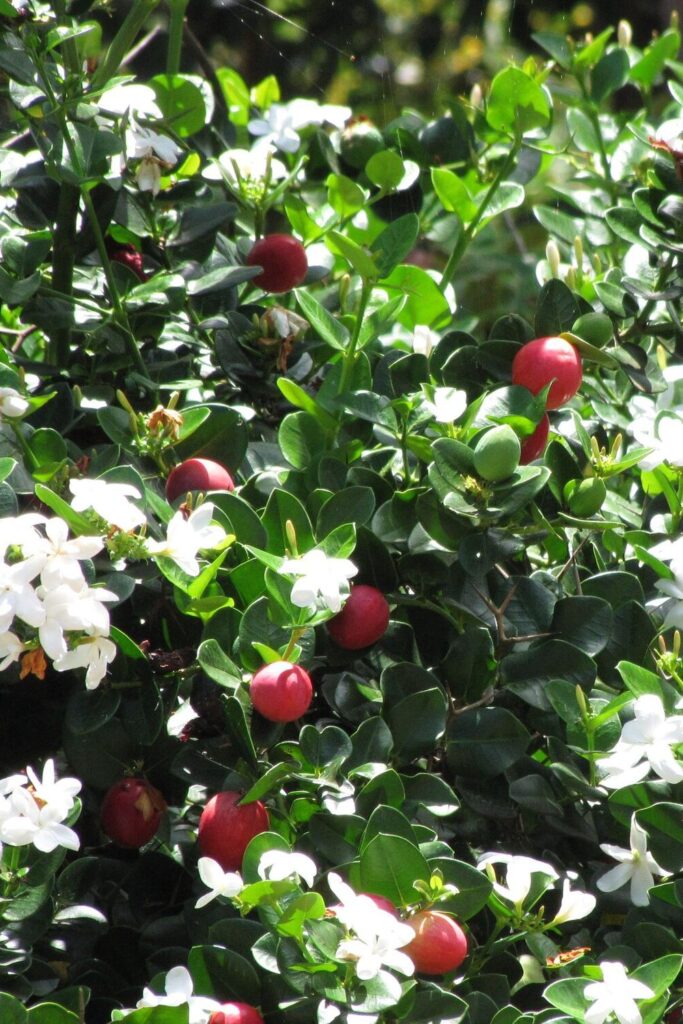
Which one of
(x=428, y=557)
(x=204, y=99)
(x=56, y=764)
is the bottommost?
(x=56, y=764)

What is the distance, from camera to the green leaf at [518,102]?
987mm

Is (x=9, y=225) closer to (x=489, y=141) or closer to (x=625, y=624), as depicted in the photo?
(x=489, y=141)

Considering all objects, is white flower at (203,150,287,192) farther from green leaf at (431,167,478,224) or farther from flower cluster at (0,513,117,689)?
flower cluster at (0,513,117,689)

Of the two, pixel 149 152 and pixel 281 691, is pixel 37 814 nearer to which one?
pixel 281 691

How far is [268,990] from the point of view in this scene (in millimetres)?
704

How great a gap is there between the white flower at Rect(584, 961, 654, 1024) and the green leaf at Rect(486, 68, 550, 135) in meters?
0.68

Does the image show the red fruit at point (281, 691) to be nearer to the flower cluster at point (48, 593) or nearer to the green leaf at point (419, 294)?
the flower cluster at point (48, 593)

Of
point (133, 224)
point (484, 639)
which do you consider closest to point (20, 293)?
point (133, 224)

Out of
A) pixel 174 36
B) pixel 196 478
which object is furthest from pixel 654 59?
pixel 196 478

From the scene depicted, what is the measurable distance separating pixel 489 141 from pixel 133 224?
13.5 inches

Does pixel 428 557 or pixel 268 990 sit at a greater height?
pixel 428 557

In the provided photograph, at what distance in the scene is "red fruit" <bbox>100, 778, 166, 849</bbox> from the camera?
0.79 metres

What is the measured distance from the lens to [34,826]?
0.67 m

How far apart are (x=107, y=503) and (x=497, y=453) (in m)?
0.25
